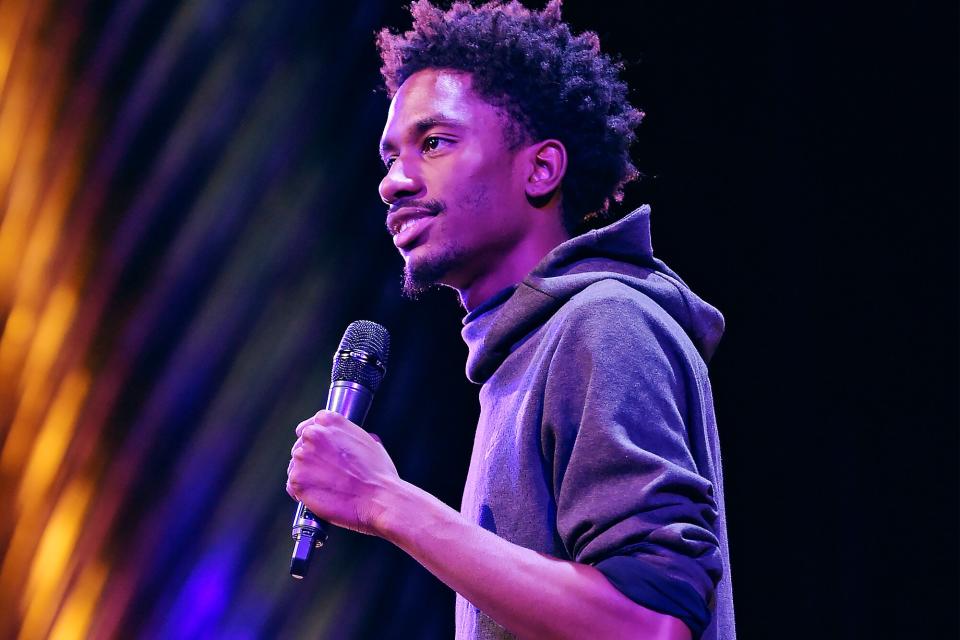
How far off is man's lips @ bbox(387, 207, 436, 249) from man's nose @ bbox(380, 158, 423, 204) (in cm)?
3

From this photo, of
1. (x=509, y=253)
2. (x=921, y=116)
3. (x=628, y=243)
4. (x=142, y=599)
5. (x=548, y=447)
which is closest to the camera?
(x=548, y=447)

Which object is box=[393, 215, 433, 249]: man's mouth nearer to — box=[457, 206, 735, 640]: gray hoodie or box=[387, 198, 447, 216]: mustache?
box=[387, 198, 447, 216]: mustache

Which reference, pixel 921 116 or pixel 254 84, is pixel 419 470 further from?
pixel 921 116

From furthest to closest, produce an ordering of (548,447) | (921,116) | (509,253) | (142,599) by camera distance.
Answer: (921,116) < (142,599) < (509,253) < (548,447)

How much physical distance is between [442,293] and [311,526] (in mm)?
1753

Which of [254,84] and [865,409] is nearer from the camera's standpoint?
[254,84]

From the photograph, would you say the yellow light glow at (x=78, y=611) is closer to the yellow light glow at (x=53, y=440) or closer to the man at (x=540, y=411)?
the yellow light glow at (x=53, y=440)

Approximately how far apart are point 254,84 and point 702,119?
134 centimetres

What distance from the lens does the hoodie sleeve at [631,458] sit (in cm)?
101

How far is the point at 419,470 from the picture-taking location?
9.52 feet

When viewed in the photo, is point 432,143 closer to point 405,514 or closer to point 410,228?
point 410,228

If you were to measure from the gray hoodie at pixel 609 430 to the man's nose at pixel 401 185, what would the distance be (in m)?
0.31

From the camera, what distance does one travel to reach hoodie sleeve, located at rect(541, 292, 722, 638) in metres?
1.01

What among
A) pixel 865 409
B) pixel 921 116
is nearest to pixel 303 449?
pixel 865 409
